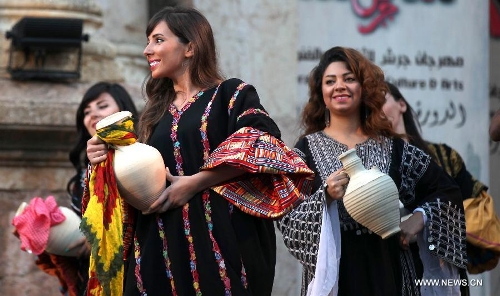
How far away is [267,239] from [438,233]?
1.19 m

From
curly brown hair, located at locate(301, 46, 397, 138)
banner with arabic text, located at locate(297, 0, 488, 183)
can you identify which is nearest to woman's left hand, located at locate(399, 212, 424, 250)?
curly brown hair, located at locate(301, 46, 397, 138)

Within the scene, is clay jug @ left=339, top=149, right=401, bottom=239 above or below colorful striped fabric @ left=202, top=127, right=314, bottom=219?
below

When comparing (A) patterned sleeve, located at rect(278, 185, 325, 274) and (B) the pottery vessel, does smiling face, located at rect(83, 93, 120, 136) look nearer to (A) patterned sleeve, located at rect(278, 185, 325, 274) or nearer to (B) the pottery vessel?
(B) the pottery vessel

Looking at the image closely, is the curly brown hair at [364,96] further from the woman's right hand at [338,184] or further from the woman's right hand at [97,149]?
the woman's right hand at [97,149]

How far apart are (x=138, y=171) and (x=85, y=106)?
185cm

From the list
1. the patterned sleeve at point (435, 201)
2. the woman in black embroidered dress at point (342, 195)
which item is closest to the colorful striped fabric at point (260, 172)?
the woman in black embroidered dress at point (342, 195)

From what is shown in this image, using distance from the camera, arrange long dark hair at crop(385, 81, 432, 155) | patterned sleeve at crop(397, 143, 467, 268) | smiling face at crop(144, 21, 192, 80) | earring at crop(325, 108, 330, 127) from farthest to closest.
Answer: long dark hair at crop(385, 81, 432, 155) → earring at crop(325, 108, 330, 127) → patterned sleeve at crop(397, 143, 467, 268) → smiling face at crop(144, 21, 192, 80)

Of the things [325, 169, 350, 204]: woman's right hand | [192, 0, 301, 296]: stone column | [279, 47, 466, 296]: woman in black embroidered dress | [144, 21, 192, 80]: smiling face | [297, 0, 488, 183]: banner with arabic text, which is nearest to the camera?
[144, 21, 192, 80]: smiling face

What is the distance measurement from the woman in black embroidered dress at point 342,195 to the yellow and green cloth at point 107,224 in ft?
3.48

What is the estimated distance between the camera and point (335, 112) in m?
6.72

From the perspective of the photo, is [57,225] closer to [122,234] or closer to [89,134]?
[89,134]

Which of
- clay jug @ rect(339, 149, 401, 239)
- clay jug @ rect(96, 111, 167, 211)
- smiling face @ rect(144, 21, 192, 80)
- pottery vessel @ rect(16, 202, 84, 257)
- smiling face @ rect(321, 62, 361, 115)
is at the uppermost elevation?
smiling face @ rect(144, 21, 192, 80)

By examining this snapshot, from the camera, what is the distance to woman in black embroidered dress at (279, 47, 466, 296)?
6.30 meters

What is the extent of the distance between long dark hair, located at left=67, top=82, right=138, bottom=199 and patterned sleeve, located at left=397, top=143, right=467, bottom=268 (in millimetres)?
1437
